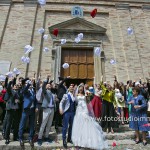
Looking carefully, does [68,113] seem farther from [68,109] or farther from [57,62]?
[57,62]

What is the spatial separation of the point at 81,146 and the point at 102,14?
35.3 ft

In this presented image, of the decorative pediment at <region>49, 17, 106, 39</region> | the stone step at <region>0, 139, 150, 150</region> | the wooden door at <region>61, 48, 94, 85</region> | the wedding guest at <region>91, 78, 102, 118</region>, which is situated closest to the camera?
the stone step at <region>0, 139, 150, 150</region>

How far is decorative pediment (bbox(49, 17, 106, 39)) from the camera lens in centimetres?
1366

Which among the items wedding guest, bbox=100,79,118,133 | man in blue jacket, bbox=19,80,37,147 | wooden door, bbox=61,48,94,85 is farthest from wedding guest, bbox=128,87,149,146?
wooden door, bbox=61,48,94,85

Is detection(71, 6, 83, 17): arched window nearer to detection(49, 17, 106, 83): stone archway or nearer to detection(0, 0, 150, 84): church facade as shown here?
detection(0, 0, 150, 84): church facade

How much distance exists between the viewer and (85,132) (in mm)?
5945

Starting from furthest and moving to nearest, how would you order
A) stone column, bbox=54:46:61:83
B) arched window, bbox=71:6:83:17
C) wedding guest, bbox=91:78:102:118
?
arched window, bbox=71:6:83:17 < stone column, bbox=54:46:61:83 < wedding guest, bbox=91:78:102:118

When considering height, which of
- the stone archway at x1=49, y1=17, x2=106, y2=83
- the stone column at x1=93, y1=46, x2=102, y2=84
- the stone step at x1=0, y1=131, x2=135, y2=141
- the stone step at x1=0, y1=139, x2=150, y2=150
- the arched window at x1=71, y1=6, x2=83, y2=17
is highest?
the arched window at x1=71, y1=6, x2=83, y2=17

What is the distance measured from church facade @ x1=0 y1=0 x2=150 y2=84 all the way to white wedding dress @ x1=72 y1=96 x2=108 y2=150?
6233 mm

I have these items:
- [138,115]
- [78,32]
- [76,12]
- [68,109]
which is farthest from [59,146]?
[76,12]

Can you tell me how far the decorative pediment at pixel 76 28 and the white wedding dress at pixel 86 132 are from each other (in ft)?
26.5

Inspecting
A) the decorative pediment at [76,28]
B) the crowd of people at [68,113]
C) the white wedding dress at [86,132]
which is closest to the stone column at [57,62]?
the decorative pediment at [76,28]

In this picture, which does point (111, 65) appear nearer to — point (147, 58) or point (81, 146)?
point (147, 58)

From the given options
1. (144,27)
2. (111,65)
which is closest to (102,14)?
(144,27)
